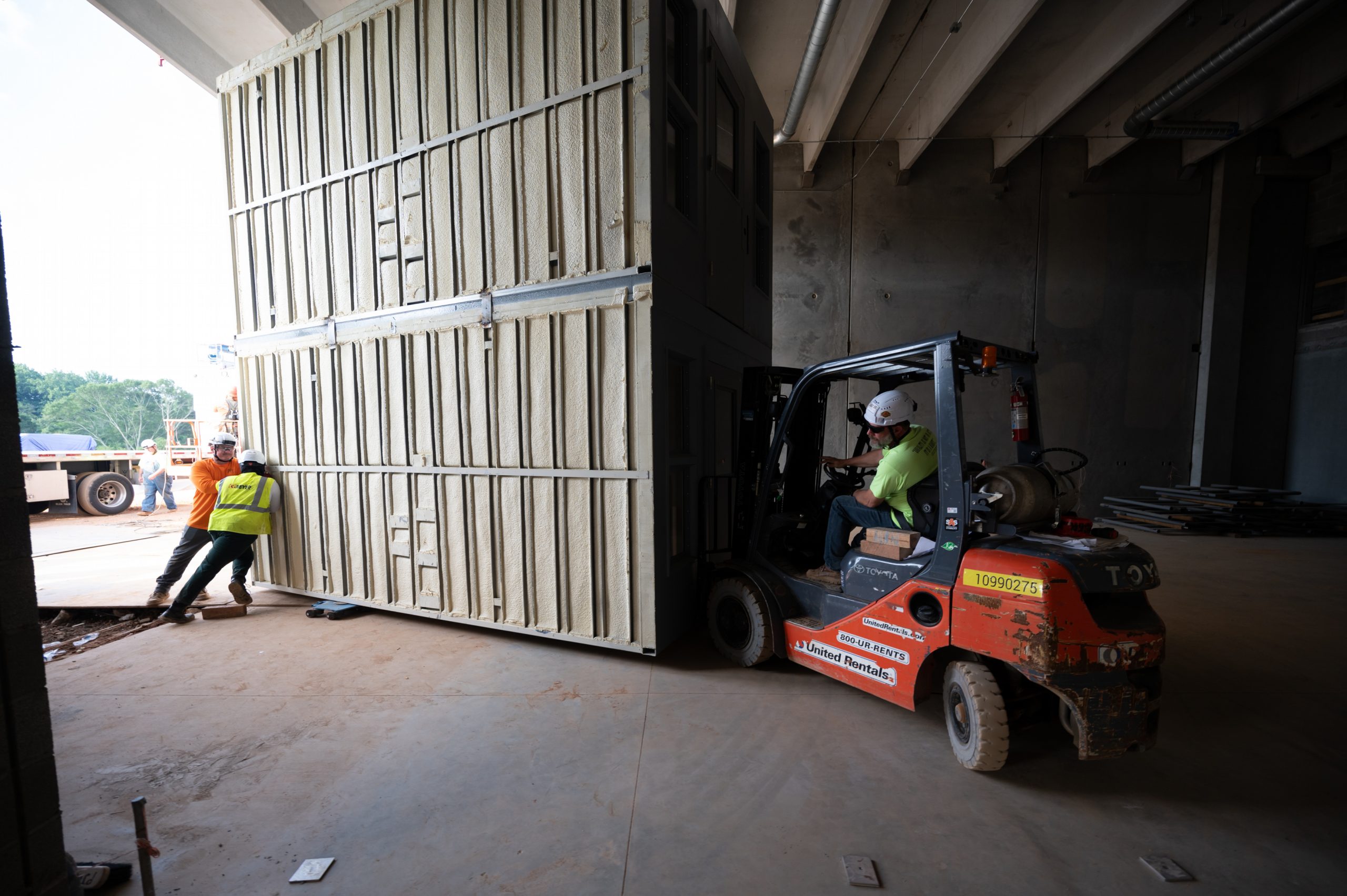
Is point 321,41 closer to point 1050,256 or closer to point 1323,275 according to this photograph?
point 1050,256

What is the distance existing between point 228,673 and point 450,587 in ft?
5.85

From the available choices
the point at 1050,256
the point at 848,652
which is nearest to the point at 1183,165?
the point at 1050,256

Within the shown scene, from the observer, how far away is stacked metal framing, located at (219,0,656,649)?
4.42m

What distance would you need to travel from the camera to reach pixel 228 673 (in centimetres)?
449

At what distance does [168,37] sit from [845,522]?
40.3 feet

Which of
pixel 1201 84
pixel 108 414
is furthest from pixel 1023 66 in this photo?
pixel 108 414

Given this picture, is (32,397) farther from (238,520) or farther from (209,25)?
(238,520)

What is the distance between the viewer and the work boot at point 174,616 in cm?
573

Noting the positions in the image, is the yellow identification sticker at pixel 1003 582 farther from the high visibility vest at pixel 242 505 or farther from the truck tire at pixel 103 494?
the truck tire at pixel 103 494

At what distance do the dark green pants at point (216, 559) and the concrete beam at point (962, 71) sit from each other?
12.2 m

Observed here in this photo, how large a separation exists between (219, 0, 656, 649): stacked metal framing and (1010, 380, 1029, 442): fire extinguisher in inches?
99.8

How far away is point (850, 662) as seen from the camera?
3691mm

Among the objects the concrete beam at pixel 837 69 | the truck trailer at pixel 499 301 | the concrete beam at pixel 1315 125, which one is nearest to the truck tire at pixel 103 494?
the truck trailer at pixel 499 301

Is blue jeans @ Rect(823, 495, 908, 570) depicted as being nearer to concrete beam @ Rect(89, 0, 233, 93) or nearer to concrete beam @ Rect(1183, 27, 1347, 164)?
concrete beam @ Rect(89, 0, 233, 93)
